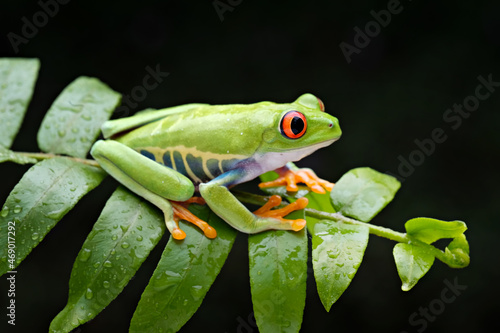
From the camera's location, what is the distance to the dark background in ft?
11.5

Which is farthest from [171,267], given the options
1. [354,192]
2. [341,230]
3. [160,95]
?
[160,95]

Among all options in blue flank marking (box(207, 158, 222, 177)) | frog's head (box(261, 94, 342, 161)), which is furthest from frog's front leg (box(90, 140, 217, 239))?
frog's head (box(261, 94, 342, 161))

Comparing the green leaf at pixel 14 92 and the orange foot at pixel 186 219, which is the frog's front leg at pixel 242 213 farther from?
the green leaf at pixel 14 92

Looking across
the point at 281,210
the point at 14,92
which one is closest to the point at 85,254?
the point at 281,210

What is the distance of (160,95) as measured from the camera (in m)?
3.73

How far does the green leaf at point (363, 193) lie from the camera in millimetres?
1713

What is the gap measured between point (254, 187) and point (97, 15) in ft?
5.63

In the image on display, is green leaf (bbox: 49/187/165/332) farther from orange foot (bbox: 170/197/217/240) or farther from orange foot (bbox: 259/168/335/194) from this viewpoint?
orange foot (bbox: 259/168/335/194)

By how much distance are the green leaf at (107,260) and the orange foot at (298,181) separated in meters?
0.53

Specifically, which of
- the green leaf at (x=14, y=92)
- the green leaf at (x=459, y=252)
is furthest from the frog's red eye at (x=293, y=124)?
the green leaf at (x=14, y=92)

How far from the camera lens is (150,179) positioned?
168 cm

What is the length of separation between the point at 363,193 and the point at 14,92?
1.53 m

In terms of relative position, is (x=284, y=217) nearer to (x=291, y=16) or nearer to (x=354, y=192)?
(x=354, y=192)

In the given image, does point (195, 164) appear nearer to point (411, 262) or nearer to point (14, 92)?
point (411, 262)
